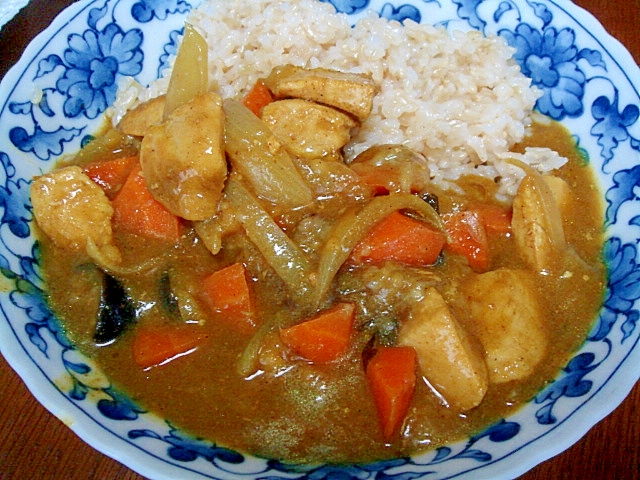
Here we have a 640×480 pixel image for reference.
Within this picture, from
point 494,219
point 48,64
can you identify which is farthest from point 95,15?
point 494,219

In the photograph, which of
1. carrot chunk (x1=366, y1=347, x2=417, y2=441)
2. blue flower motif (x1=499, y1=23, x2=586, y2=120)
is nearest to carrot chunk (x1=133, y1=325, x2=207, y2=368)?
carrot chunk (x1=366, y1=347, x2=417, y2=441)

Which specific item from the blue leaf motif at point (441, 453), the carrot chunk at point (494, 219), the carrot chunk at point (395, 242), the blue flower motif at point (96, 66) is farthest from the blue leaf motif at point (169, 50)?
the blue leaf motif at point (441, 453)

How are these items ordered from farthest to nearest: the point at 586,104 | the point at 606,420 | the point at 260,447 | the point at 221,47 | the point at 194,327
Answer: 1. the point at 221,47
2. the point at 586,104
3. the point at 194,327
4. the point at 606,420
5. the point at 260,447

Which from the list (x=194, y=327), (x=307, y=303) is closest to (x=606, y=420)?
(x=307, y=303)

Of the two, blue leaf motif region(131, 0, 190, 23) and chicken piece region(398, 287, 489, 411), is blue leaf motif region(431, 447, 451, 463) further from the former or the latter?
blue leaf motif region(131, 0, 190, 23)

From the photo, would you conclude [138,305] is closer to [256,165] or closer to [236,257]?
[236,257]
